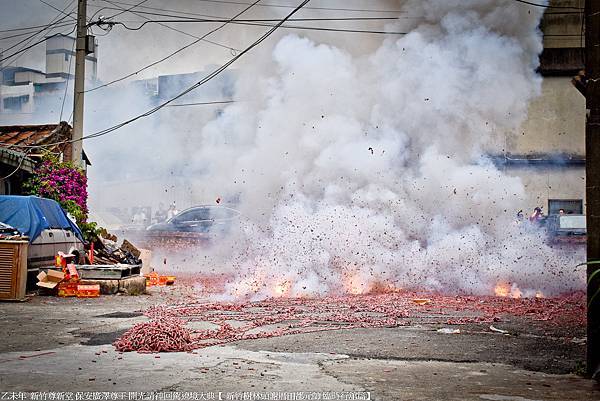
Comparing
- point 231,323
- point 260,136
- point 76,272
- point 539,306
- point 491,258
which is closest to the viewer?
point 231,323

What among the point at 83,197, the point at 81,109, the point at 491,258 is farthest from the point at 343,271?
the point at 81,109

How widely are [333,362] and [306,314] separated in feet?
12.4

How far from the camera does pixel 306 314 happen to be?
10773 mm

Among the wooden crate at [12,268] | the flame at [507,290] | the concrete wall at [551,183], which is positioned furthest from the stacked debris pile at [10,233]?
the concrete wall at [551,183]

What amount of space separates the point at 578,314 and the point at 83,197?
13847 mm

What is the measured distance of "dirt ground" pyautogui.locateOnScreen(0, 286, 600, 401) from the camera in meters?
5.75

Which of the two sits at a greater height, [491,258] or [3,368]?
[491,258]

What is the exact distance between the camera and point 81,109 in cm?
2023

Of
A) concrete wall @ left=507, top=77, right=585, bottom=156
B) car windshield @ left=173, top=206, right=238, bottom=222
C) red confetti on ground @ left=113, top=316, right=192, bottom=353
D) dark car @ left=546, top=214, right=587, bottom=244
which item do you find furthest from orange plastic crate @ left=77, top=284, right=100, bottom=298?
concrete wall @ left=507, top=77, right=585, bottom=156

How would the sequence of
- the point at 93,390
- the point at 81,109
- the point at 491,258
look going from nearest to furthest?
the point at 93,390, the point at 491,258, the point at 81,109

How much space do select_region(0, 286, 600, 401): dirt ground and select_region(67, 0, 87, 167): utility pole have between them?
1066 cm

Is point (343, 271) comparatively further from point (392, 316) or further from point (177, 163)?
point (177, 163)

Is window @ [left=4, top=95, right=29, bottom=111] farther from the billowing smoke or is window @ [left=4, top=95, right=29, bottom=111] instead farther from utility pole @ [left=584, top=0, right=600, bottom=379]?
utility pole @ [left=584, top=0, right=600, bottom=379]

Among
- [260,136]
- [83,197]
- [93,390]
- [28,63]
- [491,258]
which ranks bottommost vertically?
[93,390]
